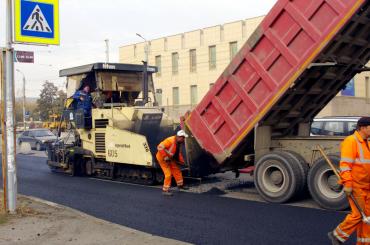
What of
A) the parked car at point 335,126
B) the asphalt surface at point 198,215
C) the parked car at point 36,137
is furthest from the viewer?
the parked car at point 36,137

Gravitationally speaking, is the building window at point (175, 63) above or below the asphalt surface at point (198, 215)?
above

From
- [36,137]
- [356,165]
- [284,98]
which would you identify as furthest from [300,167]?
[36,137]

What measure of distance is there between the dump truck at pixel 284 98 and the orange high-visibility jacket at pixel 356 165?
256 cm

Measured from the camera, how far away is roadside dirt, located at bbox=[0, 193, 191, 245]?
5969 millimetres

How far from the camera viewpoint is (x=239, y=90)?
8.55 meters

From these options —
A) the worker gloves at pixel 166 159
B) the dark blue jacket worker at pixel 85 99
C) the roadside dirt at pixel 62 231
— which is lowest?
the roadside dirt at pixel 62 231

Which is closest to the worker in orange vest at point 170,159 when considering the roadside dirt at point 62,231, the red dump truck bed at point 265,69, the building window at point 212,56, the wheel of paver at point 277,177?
the red dump truck bed at point 265,69

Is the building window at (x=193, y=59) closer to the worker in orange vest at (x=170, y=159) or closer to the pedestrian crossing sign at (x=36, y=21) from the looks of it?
the worker in orange vest at (x=170, y=159)

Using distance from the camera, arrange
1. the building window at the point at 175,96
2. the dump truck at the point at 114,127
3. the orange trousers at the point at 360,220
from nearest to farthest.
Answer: the orange trousers at the point at 360,220, the dump truck at the point at 114,127, the building window at the point at 175,96

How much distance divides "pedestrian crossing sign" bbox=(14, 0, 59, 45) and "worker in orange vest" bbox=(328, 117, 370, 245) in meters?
4.83

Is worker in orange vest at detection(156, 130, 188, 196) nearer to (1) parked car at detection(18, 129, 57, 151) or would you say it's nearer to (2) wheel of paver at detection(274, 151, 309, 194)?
(2) wheel of paver at detection(274, 151, 309, 194)

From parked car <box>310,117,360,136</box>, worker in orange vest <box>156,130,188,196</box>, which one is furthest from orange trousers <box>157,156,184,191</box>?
parked car <box>310,117,360,136</box>

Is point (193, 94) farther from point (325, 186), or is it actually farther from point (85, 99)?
point (325, 186)

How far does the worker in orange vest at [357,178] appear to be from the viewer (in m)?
5.13
